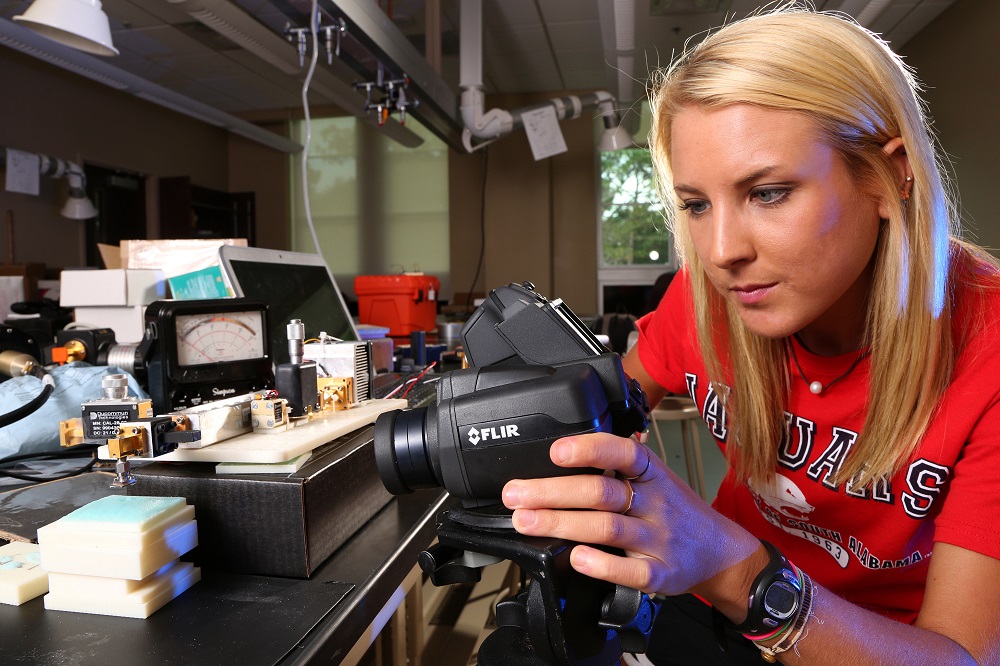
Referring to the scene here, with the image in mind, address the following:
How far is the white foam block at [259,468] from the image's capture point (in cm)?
71

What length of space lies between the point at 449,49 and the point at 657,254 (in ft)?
8.06

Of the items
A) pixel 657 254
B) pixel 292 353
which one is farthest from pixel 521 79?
pixel 292 353

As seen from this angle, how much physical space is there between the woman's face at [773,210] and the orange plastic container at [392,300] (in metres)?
1.98

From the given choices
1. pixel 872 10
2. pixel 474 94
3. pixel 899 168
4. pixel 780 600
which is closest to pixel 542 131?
pixel 474 94

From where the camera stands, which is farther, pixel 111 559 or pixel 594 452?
pixel 111 559

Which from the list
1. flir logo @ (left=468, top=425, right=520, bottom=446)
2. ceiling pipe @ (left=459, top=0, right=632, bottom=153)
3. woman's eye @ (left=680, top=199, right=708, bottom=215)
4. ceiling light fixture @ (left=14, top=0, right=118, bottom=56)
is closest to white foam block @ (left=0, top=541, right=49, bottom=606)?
flir logo @ (left=468, top=425, right=520, bottom=446)

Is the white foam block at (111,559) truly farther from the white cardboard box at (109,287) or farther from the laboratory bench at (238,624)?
the white cardboard box at (109,287)

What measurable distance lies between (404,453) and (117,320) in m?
1.20

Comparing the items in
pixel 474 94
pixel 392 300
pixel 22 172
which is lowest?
pixel 392 300

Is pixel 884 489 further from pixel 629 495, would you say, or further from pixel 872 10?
pixel 872 10

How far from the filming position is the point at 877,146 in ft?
2.42

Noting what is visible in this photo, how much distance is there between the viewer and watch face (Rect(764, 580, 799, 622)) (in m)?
0.61

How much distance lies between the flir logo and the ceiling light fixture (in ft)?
6.10

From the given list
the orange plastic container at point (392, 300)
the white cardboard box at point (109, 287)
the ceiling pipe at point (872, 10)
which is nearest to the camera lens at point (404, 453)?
the white cardboard box at point (109, 287)
